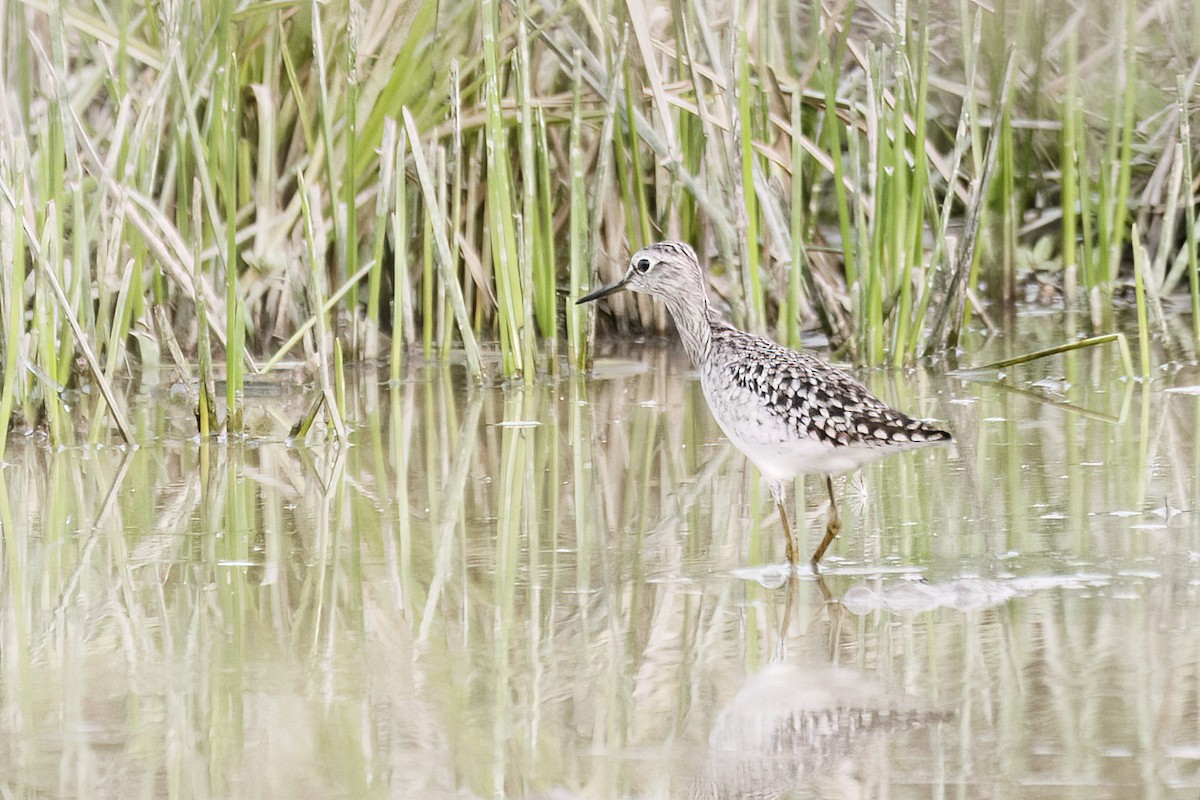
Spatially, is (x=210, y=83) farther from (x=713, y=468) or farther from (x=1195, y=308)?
(x=1195, y=308)

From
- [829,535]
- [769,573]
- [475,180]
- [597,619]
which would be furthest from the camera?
[475,180]

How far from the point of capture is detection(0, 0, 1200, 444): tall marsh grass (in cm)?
641

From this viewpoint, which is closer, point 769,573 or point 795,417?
point 769,573

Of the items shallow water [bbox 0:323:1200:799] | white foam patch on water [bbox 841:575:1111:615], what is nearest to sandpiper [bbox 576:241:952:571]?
shallow water [bbox 0:323:1200:799]

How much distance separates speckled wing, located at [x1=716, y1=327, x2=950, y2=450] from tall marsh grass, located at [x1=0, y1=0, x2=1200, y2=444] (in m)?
1.87

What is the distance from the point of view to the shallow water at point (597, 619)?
9.61 ft

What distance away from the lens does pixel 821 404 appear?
4254mm

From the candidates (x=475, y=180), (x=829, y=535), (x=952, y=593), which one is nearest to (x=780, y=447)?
(x=829, y=535)

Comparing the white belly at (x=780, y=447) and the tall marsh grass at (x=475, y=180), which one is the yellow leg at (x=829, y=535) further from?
the tall marsh grass at (x=475, y=180)

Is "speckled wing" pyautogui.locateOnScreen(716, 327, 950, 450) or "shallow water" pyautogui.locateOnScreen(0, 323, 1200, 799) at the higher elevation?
"speckled wing" pyautogui.locateOnScreen(716, 327, 950, 450)

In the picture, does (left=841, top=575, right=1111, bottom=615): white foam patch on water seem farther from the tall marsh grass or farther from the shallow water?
the tall marsh grass

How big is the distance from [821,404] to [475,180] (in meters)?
3.90

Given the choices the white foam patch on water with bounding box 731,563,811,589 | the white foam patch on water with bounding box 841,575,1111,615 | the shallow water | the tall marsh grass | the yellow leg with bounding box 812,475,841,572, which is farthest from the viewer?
the tall marsh grass

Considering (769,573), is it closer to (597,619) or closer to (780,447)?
(780,447)
